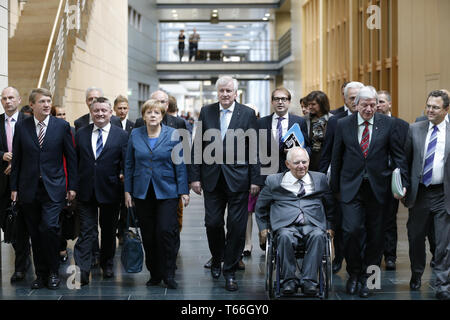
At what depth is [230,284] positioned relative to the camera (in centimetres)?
626

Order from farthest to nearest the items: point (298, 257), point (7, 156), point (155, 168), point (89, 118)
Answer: point (89, 118) < point (7, 156) < point (155, 168) < point (298, 257)

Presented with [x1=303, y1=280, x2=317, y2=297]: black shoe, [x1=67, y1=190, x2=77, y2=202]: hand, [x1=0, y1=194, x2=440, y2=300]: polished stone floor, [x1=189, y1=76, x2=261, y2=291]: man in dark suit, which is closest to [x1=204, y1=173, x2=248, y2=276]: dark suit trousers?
[x1=189, y1=76, x2=261, y2=291]: man in dark suit

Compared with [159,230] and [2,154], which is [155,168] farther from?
[2,154]

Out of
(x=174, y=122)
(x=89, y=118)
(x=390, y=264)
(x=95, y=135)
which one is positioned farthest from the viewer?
(x=89, y=118)

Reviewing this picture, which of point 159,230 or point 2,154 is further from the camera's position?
point 2,154

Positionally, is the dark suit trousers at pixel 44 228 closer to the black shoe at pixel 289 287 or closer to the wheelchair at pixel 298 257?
the wheelchair at pixel 298 257

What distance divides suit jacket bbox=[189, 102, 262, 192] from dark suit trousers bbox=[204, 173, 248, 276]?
0.27 ft

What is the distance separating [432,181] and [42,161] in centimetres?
368

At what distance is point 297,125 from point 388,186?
1.23 meters

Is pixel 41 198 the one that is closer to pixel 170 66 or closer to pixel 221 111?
pixel 221 111

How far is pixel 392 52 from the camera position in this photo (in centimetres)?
1516

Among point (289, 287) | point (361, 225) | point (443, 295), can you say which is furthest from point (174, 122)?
point (443, 295)

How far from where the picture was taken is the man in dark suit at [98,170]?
6633mm

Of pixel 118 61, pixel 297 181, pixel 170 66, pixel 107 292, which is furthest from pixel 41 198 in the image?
pixel 170 66
